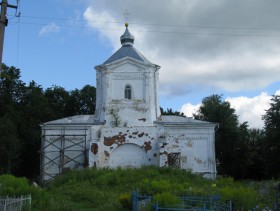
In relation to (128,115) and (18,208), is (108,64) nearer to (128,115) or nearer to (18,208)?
(128,115)

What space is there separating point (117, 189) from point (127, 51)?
1391cm

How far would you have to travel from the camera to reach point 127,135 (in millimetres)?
28188

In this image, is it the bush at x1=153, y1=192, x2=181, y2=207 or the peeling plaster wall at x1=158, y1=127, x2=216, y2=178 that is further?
the peeling plaster wall at x1=158, y1=127, x2=216, y2=178

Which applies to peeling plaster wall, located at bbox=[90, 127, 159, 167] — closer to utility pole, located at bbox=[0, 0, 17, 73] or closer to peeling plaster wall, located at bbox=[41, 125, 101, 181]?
peeling plaster wall, located at bbox=[41, 125, 101, 181]

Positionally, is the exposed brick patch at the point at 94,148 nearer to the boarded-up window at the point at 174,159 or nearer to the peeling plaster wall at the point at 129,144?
the peeling plaster wall at the point at 129,144

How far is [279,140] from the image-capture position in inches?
1444

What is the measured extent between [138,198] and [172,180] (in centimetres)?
773

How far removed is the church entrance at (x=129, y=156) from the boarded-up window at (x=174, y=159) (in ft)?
5.76

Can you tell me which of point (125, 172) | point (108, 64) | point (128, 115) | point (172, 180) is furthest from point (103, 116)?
point (172, 180)

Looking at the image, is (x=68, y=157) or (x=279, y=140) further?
(x=279, y=140)

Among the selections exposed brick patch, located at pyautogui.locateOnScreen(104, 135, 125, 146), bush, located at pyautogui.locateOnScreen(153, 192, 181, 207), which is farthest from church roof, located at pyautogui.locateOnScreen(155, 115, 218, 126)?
bush, located at pyautogui.locateOnScreen(153, 192, 181, 207)

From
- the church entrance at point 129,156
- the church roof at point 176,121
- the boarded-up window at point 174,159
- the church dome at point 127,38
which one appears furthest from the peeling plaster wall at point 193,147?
the church dome at point 127,38

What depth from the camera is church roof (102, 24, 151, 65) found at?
31.0m

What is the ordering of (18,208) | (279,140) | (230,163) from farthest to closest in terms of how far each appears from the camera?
1. (230,163)
2. (279,140)
3. (18,208)
